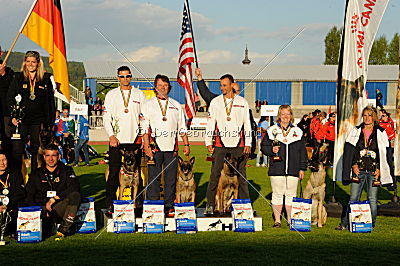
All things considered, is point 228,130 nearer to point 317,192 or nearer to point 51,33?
point 317,192

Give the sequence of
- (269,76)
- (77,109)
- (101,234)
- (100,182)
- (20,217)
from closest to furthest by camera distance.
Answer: (20,217), (101,234), (100,182), (77,109), (269,76)

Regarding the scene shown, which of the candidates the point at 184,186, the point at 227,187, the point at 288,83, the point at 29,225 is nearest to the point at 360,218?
the point at 227,187

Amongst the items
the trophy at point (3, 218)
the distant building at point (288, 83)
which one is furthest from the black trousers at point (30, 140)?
the distant building at point (288, 83)

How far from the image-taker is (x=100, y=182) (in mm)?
12945

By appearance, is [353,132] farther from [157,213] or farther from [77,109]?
[77,109]

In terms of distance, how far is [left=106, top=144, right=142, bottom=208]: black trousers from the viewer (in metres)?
7.91

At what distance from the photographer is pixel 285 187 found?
Result: 7.68 meters

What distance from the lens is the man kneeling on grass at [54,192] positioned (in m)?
6.92

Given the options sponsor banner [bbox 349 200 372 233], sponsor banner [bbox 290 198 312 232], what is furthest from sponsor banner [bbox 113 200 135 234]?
sponsor banner [bbox 349 200 372 233]

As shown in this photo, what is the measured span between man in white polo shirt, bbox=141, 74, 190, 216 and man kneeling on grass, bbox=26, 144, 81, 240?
1258 millimetres

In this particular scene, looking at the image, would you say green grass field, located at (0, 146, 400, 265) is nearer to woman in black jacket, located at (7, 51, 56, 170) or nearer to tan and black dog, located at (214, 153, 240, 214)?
tan and black dog, located at (214, 153, 240, 214)

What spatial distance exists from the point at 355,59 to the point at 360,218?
2.45m

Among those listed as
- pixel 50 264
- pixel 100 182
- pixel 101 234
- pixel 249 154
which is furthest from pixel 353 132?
pixel 100 182

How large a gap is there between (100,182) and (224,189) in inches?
226
